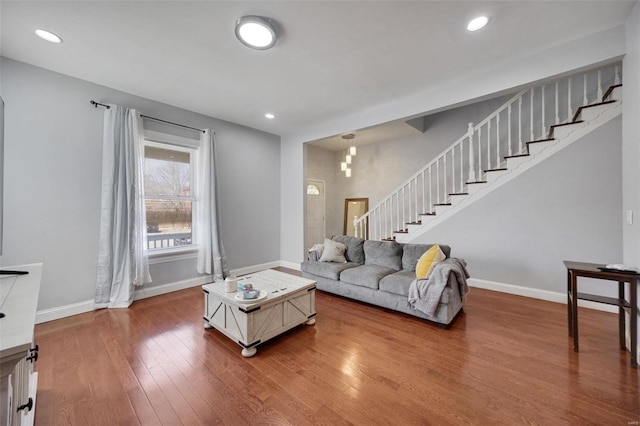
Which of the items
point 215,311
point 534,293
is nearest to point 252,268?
point 215,311

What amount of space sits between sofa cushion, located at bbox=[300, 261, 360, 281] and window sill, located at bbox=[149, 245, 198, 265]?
1.80 metres

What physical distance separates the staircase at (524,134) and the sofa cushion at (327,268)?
59.4 inches

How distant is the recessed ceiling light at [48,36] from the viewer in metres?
2.21

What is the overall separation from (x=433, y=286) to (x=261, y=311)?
5.67 ft

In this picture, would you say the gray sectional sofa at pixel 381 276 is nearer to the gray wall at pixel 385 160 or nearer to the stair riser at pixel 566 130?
the stair riser at pixel 566 130

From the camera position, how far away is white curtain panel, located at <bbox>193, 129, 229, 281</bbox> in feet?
13.1

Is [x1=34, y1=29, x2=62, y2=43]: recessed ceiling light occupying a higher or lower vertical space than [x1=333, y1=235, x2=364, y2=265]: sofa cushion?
higher

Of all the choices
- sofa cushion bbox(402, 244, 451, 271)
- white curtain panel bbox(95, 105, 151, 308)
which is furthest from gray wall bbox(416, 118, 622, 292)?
white curtain panel bbox(95, 105, 151, 308)

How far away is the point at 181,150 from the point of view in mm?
4008

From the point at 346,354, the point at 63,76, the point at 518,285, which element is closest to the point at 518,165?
the point at 518,285

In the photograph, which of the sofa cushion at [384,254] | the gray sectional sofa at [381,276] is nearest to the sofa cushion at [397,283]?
the gray sectional sofa at [381,276]

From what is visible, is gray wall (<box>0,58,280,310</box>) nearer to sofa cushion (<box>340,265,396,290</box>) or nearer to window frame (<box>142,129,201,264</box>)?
window frame (<box>142,129,201,264</box>)

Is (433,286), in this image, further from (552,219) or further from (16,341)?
(16,341)

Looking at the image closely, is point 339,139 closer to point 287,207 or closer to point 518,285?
point 287,207
